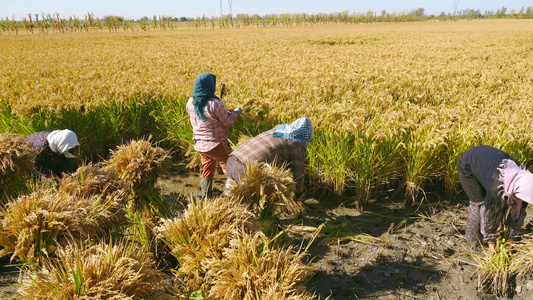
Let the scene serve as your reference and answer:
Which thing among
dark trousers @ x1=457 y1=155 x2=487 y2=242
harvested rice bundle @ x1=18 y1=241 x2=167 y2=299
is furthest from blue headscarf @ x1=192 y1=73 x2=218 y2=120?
dark trousers @ x1=457 y1=155 x2=487 y2=242

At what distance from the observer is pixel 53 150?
13.1ft

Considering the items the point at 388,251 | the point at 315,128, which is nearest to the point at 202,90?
the point at 315,128

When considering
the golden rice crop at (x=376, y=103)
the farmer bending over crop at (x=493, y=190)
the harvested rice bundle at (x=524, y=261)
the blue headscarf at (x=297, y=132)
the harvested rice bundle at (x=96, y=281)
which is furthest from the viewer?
the golden rice crop at (x=376, y=103)

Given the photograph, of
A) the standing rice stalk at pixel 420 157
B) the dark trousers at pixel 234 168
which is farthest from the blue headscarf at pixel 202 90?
the standing rice stalk at pixel 420 157

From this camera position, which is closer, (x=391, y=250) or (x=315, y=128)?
(x=391, y=250)

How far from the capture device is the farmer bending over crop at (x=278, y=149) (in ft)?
12.0

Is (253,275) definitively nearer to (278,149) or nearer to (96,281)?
(96,281)

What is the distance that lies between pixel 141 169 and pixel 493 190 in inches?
132

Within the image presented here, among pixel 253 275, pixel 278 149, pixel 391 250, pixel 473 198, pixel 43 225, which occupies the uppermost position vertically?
pixel 278 149

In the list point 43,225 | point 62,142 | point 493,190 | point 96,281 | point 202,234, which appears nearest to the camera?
point 96,281

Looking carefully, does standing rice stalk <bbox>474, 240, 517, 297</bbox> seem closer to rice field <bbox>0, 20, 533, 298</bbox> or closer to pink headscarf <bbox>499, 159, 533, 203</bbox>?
pink headscarf <bbox>499, 159, 533, 203</bbox>

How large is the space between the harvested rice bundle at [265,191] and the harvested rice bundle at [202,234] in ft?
1.08

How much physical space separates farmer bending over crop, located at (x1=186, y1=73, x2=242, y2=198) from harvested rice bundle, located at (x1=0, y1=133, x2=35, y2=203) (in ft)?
6.16

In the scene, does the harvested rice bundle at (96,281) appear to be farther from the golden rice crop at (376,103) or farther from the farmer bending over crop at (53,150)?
the golden rice crop at (376,103)
